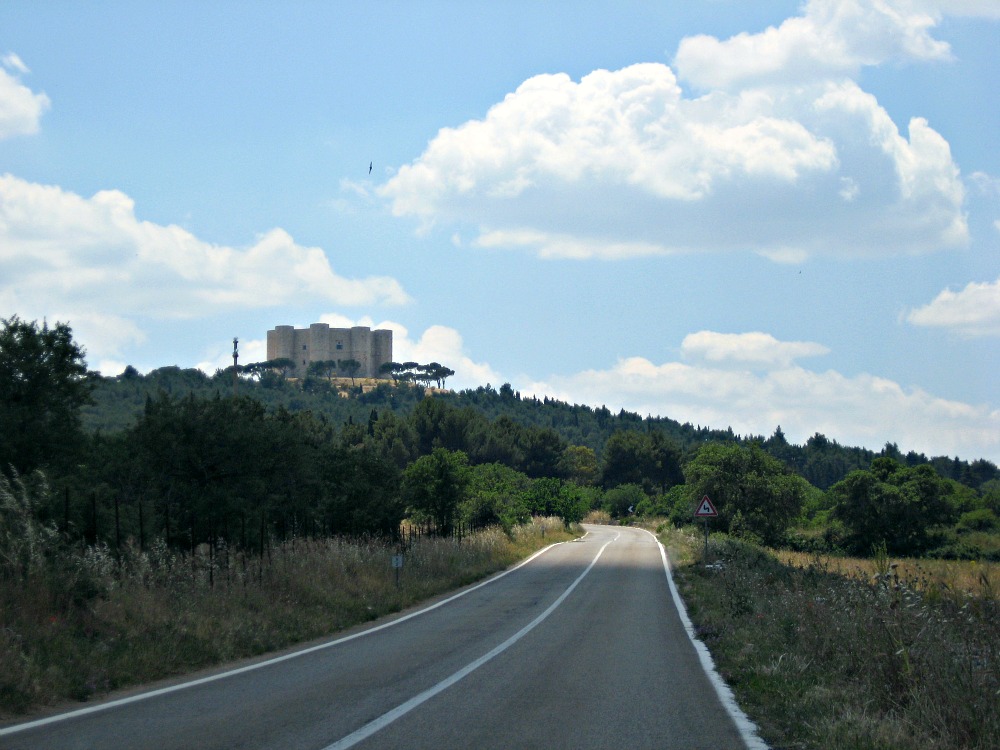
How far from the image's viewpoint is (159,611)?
12.8 m

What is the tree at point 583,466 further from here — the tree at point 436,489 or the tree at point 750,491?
the tree at point 436,489

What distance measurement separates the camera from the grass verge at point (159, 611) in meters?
9.84

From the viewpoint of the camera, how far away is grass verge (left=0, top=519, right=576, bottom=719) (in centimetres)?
984

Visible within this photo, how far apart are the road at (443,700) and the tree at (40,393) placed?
11344 mm

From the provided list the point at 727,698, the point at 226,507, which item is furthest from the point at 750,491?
the point at 727,698

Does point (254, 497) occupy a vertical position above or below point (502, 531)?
above

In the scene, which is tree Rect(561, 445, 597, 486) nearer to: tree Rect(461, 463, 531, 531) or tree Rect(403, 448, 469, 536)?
tree Rect(461, 463, 531, 531)

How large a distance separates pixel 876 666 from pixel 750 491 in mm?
60335

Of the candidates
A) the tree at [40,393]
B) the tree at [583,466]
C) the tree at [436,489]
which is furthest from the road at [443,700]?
the tree at [583,466]

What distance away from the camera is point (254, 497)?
2586 centimetres

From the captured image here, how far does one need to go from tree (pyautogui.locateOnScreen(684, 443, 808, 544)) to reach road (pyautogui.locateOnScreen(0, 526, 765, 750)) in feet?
172

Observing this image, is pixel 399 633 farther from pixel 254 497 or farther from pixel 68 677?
pixel 254 497

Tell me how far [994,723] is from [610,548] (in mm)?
45296

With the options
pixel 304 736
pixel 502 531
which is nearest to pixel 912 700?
pixel 304 736
